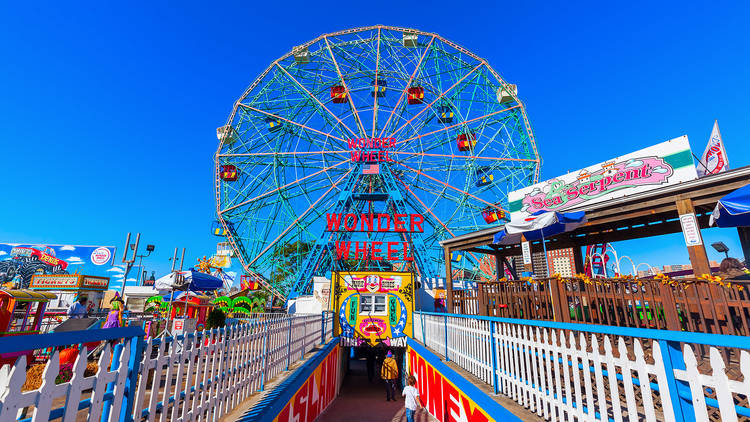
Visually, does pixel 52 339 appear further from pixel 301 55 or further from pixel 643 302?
pixel 301 55

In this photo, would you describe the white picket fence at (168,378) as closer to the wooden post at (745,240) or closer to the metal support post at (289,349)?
the metal support post at (289,349)

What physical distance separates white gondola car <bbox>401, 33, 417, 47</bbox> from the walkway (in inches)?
781

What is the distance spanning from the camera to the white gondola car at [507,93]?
20.6 m

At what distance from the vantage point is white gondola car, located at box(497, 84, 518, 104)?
67.7 ft

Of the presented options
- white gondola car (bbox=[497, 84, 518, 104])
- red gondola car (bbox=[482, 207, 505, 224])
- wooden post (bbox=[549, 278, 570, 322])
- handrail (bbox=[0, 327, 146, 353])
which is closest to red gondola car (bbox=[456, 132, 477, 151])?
white gondola car (bbox=[497, 84, 518, 104])

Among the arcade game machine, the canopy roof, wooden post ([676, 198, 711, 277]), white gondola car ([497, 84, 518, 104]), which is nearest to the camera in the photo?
wooden post ([676, 198, 711, 277])

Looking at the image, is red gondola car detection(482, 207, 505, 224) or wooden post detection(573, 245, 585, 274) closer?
wooden post detection(573, 245, 585, 274)

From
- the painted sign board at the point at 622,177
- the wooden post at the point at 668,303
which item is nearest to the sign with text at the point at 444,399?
the wooden post at the point at 668,303

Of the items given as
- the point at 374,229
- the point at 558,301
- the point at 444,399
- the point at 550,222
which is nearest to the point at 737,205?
the point at 558,301

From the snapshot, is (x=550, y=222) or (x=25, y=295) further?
(x=25, y=295)

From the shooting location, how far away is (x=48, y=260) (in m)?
37.0

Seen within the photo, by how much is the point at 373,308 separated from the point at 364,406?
10.8ft

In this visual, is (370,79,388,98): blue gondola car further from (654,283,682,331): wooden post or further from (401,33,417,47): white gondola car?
(654,283,682,331): wooden post

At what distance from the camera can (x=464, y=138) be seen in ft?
69.3
